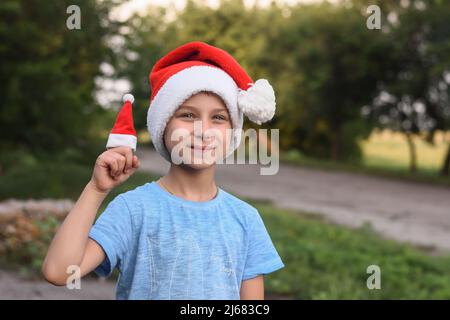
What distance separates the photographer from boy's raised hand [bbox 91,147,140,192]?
79.4 inches

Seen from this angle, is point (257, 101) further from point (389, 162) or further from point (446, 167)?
point (389, 162)

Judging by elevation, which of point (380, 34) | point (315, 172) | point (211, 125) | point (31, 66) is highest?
point (380, 34)

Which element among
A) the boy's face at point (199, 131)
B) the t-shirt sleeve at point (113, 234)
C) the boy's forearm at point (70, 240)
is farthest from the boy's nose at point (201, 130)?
the boy's forearm at point (70, 240)

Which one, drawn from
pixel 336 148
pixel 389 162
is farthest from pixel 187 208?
pixel 389 162

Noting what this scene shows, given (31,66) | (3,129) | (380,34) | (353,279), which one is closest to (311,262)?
(353,279)

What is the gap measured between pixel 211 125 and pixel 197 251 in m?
0.43

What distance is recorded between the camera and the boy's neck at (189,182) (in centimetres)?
234

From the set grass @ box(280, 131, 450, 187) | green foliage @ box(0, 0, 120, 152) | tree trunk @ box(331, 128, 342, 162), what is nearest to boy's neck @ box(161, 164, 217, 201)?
green foliage @ box(0, 0, 120, 152)

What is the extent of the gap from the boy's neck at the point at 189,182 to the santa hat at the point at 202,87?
89 mm

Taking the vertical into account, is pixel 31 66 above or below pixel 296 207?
above

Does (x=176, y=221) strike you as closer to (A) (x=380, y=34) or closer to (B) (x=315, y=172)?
(B) (x=315, y=172)

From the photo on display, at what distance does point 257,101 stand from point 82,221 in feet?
2.64

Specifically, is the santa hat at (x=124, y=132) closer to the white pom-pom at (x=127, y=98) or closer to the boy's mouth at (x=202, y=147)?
the white pom-pom at (x=127, y=98)

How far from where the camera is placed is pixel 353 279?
20.0ft
